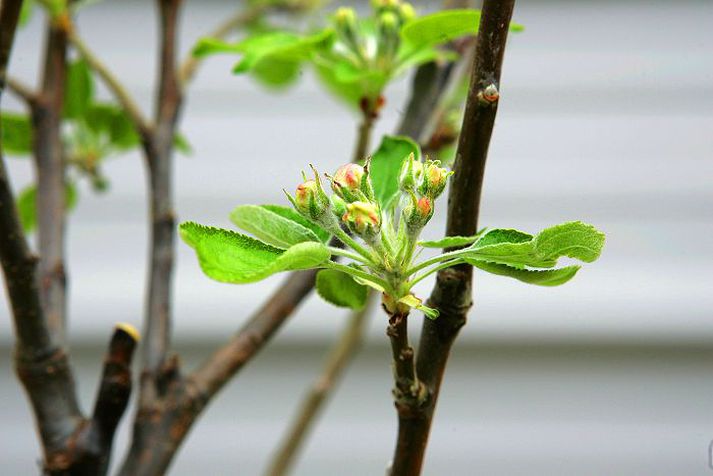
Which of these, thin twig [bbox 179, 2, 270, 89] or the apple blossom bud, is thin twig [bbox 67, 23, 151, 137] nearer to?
thin twig [bbox 179, 2, 270, 89]

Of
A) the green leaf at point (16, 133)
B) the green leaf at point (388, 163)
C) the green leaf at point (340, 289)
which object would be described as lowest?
the green leaf at point (340, 289)

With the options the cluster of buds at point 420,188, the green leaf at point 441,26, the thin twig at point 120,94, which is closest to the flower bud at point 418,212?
the cluster of buds at point 420,188

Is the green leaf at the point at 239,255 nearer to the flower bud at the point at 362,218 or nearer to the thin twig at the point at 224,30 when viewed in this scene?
the flower bud at the point at 362,218

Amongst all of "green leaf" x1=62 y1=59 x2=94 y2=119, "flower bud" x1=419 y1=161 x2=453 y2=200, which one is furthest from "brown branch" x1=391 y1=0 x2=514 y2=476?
"green leaf" x1=62 y1=59 x2=94 y2=119

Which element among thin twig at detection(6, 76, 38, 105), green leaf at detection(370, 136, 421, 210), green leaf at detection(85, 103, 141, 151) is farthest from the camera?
green leaf at detection(85, 103, 141, 151)

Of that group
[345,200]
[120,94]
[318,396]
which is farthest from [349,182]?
[318,396]

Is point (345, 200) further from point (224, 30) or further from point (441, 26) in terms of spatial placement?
point (224, 30)
